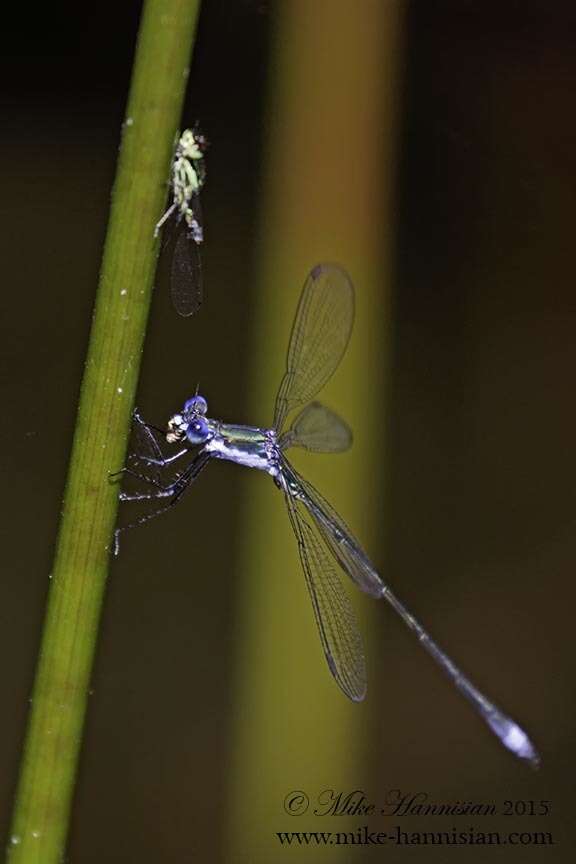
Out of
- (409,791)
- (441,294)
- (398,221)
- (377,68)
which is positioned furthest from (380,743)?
(377,68)

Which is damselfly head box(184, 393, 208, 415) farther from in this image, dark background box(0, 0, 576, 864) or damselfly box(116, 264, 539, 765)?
dark background box(0, 0, 576, 864)

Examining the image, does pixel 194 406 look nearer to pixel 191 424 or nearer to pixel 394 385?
pixel 191 424

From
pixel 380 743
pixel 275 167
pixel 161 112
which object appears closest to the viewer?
pixel 161 112

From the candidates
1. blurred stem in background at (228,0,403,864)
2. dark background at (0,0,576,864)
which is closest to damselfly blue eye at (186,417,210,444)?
dark background at (0,0,576,864)

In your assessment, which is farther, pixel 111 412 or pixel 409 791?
pixel 409 791

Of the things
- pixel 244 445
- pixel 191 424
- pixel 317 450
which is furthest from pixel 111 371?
pixel 317 450

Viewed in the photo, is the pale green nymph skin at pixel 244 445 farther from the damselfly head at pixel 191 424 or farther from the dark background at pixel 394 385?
the dark background at pixel 394 385

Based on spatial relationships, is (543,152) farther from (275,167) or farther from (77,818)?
(77,818)
